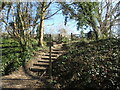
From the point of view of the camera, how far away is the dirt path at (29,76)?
167 inches

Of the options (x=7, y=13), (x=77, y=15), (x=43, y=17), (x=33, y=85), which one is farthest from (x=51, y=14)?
(x=33, y=85)

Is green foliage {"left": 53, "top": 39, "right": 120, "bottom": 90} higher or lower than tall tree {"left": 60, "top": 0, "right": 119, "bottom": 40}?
lower

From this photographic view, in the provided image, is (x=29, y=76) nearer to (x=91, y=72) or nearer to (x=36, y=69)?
(x=36, y=69)

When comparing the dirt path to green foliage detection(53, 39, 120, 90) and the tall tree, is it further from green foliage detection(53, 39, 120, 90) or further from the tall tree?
the tall tree

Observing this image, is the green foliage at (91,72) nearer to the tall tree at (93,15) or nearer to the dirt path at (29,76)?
the dirt path at (29,76)

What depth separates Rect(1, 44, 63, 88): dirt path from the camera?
4252 millimetres

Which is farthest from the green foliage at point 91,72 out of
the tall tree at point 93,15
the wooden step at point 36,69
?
the tall tree at point 93,15

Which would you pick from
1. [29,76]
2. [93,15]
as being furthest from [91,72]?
[93,15]

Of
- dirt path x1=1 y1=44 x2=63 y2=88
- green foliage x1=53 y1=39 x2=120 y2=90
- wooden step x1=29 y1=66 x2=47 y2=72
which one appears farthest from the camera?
wooden step x1=29 y1=66 x2=47 y2=72

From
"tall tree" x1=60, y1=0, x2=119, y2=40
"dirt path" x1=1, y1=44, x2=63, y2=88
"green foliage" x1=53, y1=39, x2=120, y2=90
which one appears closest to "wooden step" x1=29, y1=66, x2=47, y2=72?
"dirt path" x1=1, y1=44, x2=63, y2=88

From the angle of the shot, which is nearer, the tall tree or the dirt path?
the dirt path

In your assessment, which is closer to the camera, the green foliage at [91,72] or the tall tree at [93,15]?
the green foliage at [91,72]

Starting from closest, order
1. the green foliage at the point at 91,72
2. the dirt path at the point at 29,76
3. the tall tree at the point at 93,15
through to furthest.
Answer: the green foliage at the point at 91,72 < the dirt path at the point at 29,76 < the tall tree at the point at 93,15

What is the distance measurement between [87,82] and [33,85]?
1.91 meters
